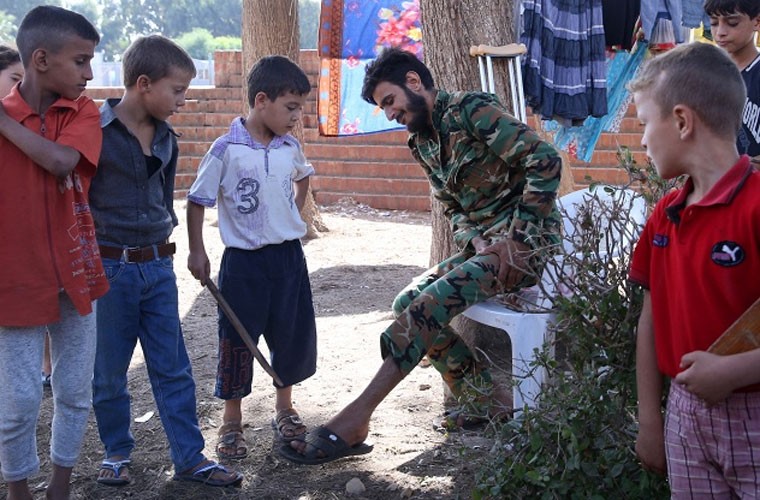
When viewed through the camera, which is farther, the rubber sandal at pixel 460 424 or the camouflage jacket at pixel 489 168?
the rubber sandal at pixel 460 424

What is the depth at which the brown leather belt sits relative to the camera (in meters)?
3.65

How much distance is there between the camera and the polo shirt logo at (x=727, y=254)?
6.95ft

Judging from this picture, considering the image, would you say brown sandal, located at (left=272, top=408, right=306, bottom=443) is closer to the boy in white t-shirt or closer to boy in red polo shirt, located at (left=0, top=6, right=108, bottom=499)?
the boy in white t-shirt

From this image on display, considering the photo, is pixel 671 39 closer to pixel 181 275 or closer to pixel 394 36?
pixel 394 36

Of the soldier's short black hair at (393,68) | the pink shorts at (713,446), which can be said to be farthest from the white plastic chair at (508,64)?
the pink shorts at (713,446)

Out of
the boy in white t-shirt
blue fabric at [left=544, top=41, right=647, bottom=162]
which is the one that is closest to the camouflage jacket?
the boy in white t-shirt

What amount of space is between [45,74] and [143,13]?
88.3m

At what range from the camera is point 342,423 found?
372 cm

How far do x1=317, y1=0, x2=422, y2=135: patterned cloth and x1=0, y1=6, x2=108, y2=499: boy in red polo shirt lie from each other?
17.1 feet

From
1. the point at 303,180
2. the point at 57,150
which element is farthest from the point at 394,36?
the point at 57,150

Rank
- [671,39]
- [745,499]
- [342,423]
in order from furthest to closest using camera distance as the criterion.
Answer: [671,39] < [342,423] < [745,499]

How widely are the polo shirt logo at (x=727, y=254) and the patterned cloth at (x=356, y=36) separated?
6.37 metres

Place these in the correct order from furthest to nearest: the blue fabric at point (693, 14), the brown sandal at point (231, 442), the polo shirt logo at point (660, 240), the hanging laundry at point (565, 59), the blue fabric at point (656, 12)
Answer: the blue fabric at point (693, 14) < the blue fabric at point (656, 12) < the hanging laundry at point (565, 59) < the brown sandal at point (231, 442) < the polo shirt logo at point (660, 240)

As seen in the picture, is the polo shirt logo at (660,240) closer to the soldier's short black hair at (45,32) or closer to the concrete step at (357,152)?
the soldier's short black hair at (45,32)
